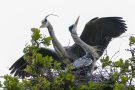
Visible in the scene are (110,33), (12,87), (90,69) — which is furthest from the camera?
(110,33)

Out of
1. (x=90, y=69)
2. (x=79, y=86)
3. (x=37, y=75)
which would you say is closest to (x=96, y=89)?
(x=79, y=86)

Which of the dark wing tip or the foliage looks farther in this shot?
the dark wing tip

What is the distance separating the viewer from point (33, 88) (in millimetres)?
6109

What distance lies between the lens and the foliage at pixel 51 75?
242 inches

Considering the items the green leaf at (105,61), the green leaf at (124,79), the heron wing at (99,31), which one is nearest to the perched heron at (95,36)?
the heron wing at (99,31)

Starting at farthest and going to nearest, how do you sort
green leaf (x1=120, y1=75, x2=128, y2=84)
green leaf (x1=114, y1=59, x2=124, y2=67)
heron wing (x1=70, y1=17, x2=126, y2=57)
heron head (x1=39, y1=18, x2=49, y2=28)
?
1. heron wing (x1=70, y1=17, x2=126, y2=57)
2. heron head (x1=39, y1=18, x2=49, y2=28)
3. green leaf (x1=114, y1=59, x2=124, y2=67)
4. green leaf (x1=120, y1=75, x2=128, y2=84)

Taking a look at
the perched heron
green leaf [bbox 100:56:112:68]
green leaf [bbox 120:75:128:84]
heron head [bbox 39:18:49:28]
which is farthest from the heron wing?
green leaf [bbox 120:75:128:84]

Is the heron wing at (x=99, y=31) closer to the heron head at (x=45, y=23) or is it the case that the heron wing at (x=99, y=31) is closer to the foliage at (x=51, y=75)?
the heron head at (x=45, y=23)

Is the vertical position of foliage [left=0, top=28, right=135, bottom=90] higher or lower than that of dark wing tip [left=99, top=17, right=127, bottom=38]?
lower

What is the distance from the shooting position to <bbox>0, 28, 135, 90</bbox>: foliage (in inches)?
242

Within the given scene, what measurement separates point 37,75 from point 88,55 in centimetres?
268

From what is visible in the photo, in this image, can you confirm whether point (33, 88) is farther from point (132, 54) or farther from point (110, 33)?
point (110, 33)

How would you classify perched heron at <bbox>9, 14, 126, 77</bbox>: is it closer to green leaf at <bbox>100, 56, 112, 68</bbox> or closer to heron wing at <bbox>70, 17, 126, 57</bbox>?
heron wing at <bbox>70, 17, 126, 57</bbox>

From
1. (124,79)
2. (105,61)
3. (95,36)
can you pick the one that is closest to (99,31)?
(95,36)
